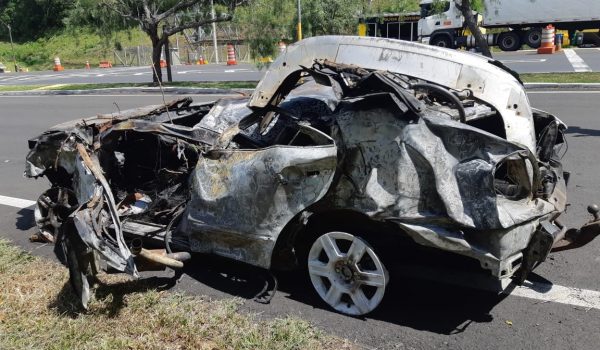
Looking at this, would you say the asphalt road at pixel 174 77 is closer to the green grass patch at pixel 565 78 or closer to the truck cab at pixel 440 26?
the truck cab at pixel 440 26

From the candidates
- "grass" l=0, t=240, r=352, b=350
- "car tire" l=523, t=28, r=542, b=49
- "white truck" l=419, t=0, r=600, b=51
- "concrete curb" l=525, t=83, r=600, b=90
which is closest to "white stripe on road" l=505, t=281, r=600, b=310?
"grass" l=0, t=240, r=352, b=350

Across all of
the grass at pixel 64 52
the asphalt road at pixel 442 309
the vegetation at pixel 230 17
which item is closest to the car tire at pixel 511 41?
the vegetation at pixel 230 17

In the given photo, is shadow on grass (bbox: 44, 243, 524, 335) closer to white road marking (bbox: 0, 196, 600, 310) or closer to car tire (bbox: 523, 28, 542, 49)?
white road marking (bbox: 0, 196, 600, 310)

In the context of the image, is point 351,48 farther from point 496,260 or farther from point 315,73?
point 496,260

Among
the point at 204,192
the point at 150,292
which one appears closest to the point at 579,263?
the point at 204,192

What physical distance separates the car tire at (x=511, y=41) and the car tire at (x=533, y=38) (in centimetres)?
41

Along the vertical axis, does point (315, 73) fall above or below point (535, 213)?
above

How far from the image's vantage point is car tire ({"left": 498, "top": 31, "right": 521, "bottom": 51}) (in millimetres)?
31281

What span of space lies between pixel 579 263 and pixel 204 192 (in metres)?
2.93

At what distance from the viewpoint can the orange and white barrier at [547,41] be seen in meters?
27.5

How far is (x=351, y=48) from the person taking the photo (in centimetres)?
371

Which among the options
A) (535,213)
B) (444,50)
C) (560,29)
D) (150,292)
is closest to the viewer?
(535,213)

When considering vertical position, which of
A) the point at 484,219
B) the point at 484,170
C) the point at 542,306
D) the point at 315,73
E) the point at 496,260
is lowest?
the point at 542,306

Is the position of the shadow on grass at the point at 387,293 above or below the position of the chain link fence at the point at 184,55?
below
